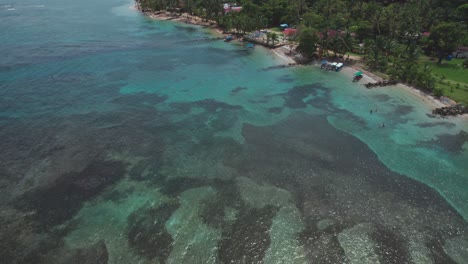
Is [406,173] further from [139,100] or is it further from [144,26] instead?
[144,26]

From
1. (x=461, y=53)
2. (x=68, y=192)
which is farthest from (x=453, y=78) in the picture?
(x=68, y=192)

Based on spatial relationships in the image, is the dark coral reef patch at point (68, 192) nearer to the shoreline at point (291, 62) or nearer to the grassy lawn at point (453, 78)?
the shoreline at point (291, 62)

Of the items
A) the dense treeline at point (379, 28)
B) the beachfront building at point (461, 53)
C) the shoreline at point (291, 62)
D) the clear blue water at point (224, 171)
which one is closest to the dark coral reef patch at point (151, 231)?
the clear blue water at point (224, 171)

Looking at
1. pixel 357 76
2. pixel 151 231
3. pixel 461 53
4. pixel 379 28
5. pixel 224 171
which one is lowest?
pixel 151 231

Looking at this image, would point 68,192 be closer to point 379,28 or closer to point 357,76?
point 357,76

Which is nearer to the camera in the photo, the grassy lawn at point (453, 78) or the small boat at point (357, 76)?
the grassy lawn at point (453, 78)

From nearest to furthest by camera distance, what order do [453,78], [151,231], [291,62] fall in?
[151,231], [453,78], [291,62]

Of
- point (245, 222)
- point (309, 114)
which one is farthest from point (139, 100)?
point (245, 222)
